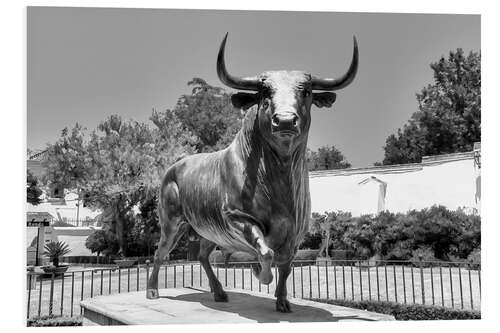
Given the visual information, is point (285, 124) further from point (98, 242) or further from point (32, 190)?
point (32, 190)

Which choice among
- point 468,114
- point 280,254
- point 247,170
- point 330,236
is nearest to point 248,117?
point 247,170

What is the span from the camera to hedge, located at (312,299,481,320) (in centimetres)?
795

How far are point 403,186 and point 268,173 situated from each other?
17.7 meters

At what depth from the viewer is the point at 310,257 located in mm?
18797

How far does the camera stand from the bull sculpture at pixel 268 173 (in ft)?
12.2

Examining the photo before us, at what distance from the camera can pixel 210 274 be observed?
18.5 ft

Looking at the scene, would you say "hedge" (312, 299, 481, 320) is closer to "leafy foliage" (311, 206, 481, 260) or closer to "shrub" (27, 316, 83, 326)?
"shrub" (27, 316, 83, 326)

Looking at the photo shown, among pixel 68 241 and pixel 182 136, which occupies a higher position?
pixel 182 136

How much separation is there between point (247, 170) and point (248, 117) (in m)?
0.52

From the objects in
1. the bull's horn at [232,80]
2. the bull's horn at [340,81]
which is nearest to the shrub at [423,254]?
the bull's horn at [340,81]

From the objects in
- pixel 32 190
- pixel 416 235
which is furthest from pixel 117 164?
pixel 416 235

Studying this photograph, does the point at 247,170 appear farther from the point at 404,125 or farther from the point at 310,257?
the point at 404,125

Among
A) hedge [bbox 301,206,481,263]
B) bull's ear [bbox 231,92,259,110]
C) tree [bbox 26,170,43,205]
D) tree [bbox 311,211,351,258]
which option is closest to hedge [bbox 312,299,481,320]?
bull's ear [bbox 231,92,259,110]

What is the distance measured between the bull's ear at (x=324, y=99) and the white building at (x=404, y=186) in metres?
15.3
